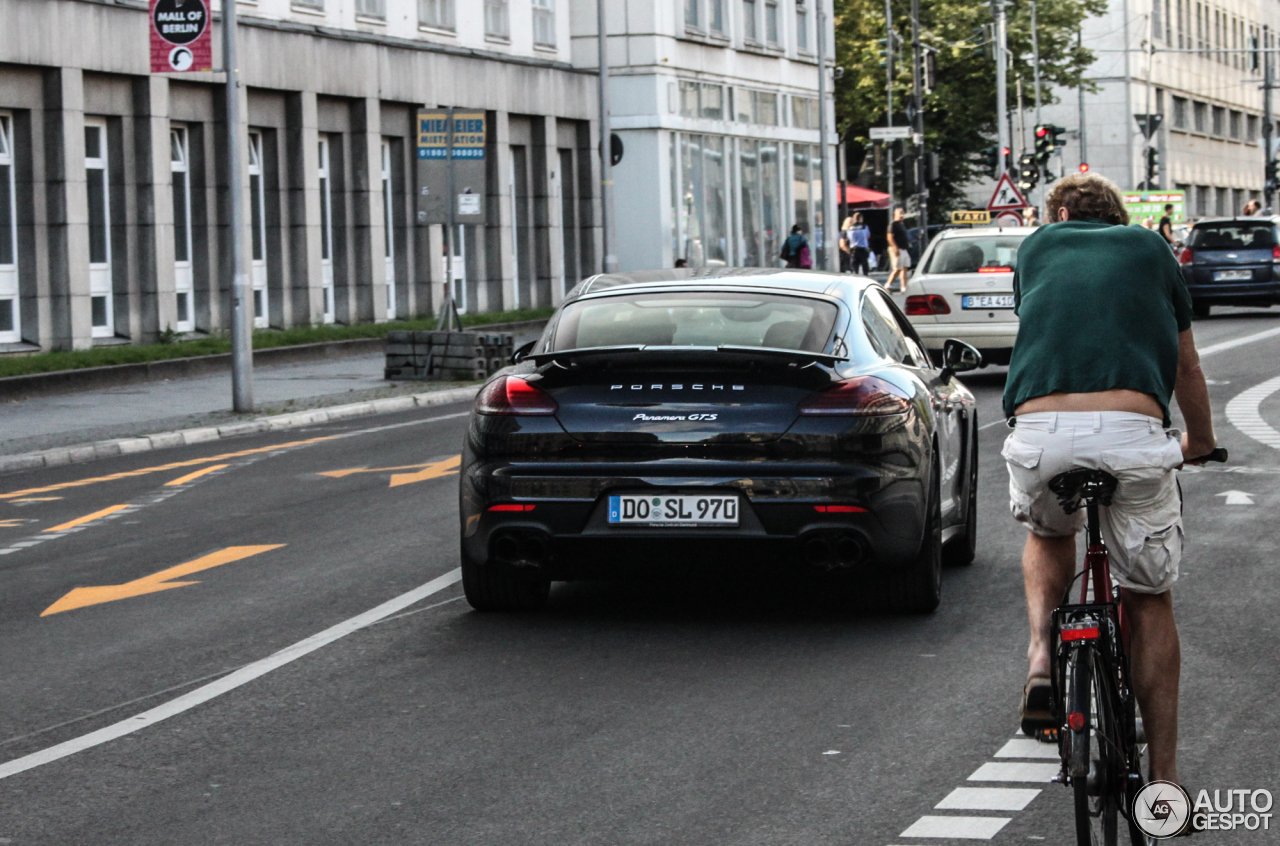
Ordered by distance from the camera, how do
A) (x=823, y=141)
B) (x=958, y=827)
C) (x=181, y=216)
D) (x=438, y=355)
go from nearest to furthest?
(x=958, y=827) < (x=438, y=355) < (x=181, y=216) < (x=823, y=141)

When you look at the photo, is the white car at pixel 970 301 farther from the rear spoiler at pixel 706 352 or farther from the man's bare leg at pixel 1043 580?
the man's bare leg at pixel 1043 580

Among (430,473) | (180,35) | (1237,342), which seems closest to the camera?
(430,473)

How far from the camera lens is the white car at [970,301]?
843 inches

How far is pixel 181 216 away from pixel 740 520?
24.2 m

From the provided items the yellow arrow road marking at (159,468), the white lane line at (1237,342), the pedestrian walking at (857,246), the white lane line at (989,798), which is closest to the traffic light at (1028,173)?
the pedestrian walking at (857,246)

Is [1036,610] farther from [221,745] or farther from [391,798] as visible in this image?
[221,745]

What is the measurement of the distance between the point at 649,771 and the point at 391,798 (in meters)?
0.76

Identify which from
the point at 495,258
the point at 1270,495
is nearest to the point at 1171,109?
the point at 495,258

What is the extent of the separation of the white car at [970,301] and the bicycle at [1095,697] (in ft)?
52.9

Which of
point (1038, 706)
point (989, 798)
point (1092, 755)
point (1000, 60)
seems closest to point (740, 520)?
point (1038, 706)

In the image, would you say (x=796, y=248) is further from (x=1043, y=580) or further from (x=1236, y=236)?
(x=1043, y=580)

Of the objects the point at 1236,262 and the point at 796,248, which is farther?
the point at 796,248

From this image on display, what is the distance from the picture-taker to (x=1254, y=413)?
17750mm

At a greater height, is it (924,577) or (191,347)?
(191,347)
